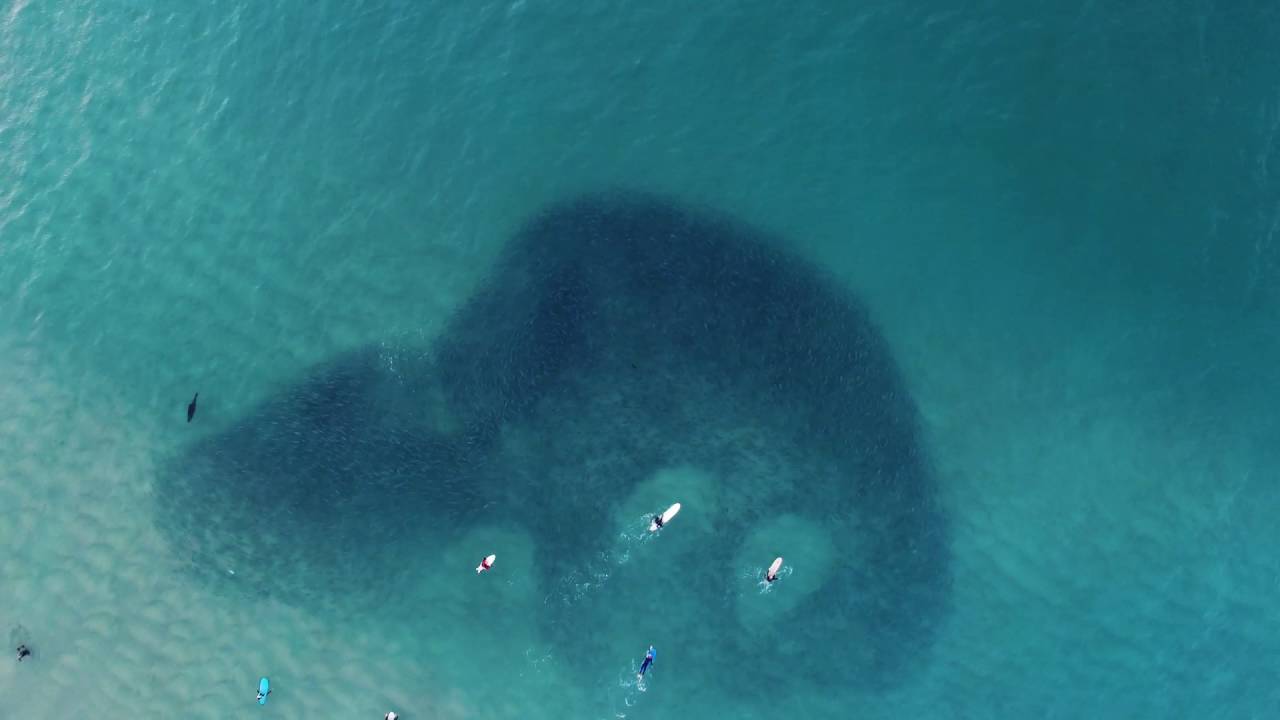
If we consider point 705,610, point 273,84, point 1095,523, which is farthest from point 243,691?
point 1095,523

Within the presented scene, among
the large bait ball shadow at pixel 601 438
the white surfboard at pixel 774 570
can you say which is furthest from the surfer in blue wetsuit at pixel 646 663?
the white surfboard at pixel 774 570

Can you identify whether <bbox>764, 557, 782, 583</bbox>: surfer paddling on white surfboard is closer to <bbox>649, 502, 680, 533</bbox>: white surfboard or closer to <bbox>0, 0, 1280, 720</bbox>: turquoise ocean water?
<bbox>0, 0, 1280, 720</bbox>: turquoise ocean water

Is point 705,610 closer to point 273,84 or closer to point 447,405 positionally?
point 447,405

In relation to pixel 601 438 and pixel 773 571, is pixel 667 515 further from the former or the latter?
pixel 773 571

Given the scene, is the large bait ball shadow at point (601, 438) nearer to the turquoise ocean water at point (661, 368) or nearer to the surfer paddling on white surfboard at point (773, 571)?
the turquoise ocean water at point (661, 368)

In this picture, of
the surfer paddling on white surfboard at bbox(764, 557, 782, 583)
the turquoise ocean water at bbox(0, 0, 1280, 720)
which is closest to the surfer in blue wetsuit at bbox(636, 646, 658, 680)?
the turquoise ocean water at bbox(0, 0, 1280, 720)
